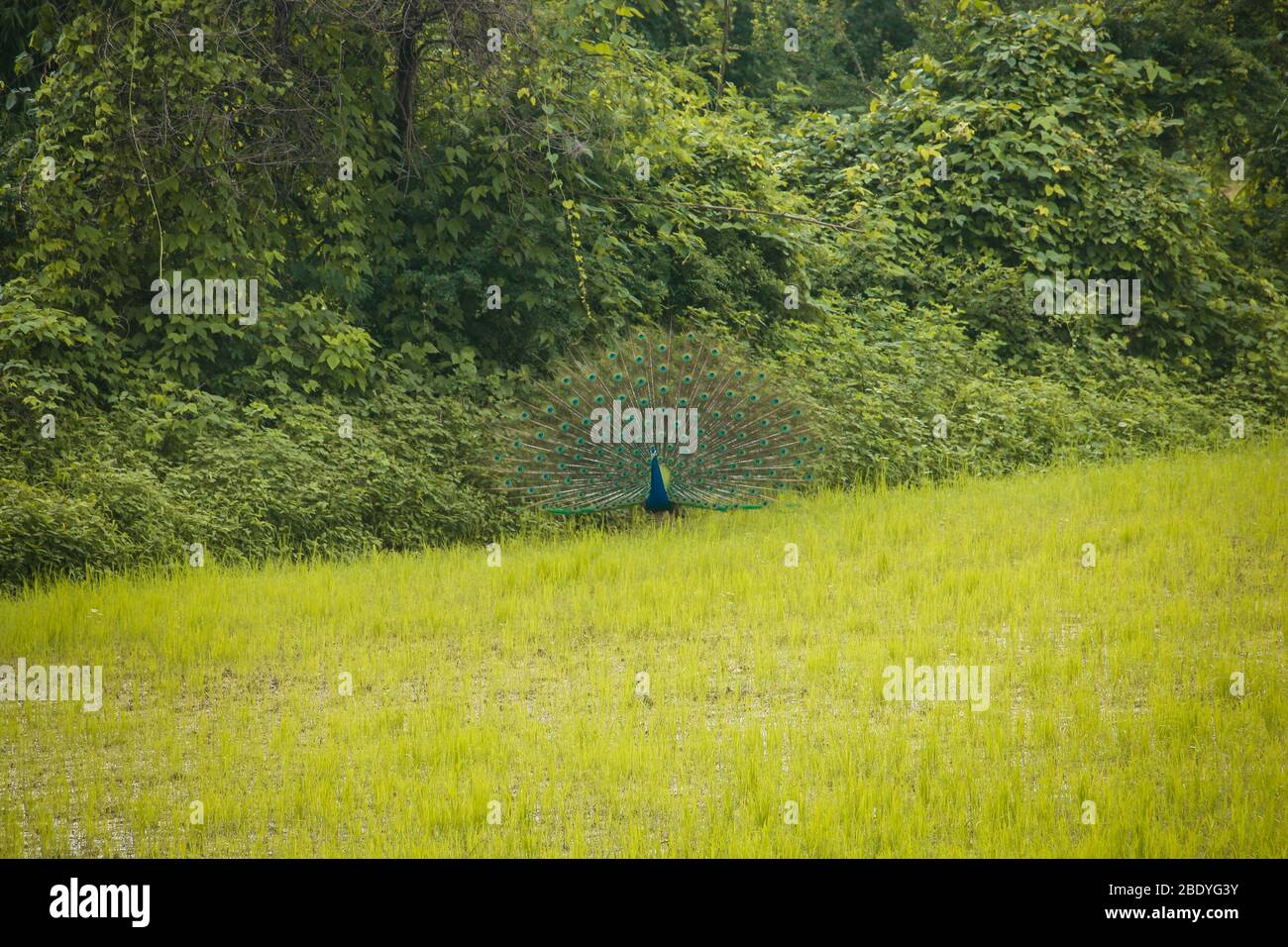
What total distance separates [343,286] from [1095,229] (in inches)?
433

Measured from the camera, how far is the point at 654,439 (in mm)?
12219

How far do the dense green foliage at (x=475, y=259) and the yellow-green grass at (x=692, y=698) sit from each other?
56.5 inches

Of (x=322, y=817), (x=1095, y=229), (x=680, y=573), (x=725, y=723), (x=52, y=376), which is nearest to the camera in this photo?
(x=322, y=817)

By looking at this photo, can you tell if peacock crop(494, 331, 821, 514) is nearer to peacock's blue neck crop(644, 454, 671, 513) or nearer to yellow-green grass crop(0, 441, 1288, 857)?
peacock's blue neck crop(644, 454, 671, 513)

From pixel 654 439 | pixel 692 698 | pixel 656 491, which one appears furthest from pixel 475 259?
pixel 692 698

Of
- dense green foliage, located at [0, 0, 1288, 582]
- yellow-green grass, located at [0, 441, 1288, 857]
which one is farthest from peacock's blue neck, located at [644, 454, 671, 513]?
dense green foliage, located at [0, 0, 1288, 582]

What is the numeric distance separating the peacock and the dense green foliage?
0.80 m

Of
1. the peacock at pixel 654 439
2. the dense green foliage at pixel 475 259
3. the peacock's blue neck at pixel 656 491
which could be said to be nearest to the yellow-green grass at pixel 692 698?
the peacock's blue neck at pixel 656 491

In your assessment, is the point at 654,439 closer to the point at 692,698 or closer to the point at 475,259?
the point at 475,259

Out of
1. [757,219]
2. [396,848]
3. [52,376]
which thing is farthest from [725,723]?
[757,219]

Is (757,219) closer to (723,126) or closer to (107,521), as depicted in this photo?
(723,126)

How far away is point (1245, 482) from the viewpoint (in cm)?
1345

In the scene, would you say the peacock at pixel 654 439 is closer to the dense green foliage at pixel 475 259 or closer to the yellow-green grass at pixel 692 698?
the yellow-green grass at pixel 692 698

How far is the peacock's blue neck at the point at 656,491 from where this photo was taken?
1200cm
